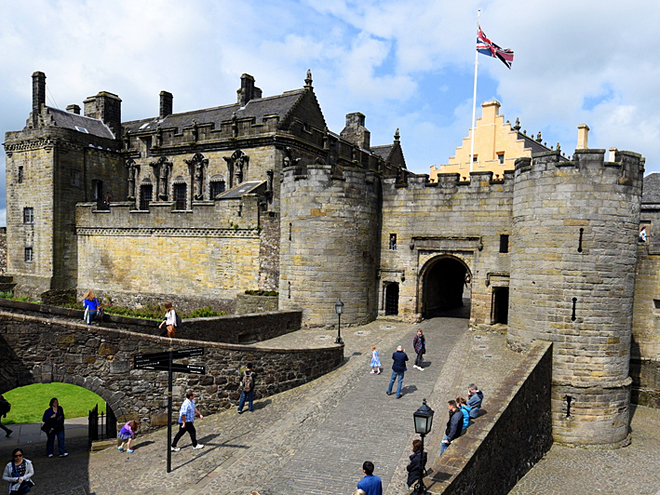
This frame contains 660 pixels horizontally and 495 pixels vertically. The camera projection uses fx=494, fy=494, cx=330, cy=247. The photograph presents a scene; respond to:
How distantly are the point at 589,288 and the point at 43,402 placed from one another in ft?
66.9

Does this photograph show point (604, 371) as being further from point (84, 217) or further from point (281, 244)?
point (84, 217)

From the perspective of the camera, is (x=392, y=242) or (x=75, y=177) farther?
(x=75, y=177)

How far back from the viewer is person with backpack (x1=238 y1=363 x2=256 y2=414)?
46.1 ft

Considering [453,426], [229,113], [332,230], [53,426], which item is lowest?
[53,426]

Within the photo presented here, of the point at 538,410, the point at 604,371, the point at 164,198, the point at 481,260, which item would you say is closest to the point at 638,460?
the point at 604,371

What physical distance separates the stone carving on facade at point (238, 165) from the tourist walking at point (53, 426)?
1783 cm

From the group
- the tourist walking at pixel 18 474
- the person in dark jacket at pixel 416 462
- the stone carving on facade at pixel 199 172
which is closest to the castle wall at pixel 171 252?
the stone carving on facade at pixel 199 172

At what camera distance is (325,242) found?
74.1ft

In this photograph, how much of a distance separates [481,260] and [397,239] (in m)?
4.18

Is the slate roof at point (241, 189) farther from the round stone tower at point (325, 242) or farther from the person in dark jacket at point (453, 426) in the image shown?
the person in dark jacket at point (453, 426)

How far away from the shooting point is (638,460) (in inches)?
632

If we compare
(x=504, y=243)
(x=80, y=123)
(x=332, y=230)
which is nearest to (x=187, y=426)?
(x=332, y=230)

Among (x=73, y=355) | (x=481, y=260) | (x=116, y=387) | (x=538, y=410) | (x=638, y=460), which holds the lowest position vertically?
(x=638, y=460)

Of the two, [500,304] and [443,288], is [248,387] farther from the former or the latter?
[443,288]
